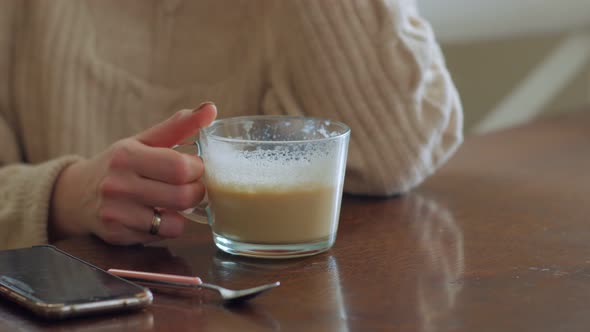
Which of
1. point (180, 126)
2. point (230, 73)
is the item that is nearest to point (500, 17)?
point (230, 73)

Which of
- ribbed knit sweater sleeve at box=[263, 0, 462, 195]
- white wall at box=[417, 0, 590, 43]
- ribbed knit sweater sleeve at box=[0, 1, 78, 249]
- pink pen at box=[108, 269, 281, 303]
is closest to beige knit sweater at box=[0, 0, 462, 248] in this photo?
ribbed knit sweater sleeve at box=[263, 0, 462, 195]

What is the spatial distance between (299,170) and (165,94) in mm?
478

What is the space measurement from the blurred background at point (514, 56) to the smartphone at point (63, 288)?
4.10 ft

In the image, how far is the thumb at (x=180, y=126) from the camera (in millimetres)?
699

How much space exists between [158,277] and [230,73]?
1.69 feet

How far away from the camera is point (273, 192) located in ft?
2.13

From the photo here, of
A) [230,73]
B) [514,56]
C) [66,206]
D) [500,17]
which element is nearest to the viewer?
[66,206]

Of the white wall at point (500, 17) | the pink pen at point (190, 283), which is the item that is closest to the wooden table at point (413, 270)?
the pink pen at point (190, 283)

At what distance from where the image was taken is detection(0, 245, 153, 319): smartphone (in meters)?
0.53

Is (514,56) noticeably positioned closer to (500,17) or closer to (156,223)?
(500,17)

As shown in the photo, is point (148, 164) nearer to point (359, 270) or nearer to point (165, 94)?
point (359, 270)

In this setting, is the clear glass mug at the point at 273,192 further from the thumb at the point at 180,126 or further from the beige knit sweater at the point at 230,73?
the beige knit sweater at the point at 230,73

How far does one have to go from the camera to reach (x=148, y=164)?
71cm

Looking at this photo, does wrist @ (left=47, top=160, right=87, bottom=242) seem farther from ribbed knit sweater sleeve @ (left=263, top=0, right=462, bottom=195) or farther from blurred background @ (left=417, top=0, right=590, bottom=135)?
blurred background @ (left=417, top=0, right=590, bottom=135)
